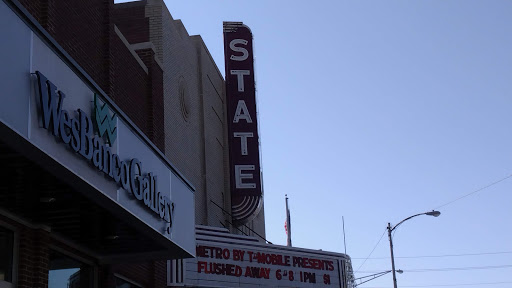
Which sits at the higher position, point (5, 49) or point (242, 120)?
point (242, 120)

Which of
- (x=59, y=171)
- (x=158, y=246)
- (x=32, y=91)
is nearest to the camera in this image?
(x=32, y=91)

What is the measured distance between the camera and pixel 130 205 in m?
12.2

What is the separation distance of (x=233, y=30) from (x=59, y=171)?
22548 mm

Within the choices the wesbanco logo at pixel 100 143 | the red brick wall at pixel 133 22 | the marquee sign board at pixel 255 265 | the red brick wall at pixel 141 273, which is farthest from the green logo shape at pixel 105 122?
the red brick wall at pixel 133 22

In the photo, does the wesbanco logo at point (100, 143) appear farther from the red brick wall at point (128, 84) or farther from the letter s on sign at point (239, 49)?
the letter s on sign at point (239, 49)

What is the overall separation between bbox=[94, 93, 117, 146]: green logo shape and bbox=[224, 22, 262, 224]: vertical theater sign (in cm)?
1807

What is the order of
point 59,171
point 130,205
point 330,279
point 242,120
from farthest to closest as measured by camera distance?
point 242,120, point 330,279, point 130,205, point 59,171

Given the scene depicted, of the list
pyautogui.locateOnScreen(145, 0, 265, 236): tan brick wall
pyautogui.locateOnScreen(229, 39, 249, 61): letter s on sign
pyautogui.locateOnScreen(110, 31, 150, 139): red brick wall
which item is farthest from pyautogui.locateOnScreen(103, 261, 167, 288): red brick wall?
pyautogui.locateOnScreen(229, 39, 249, 61): letter s on sign

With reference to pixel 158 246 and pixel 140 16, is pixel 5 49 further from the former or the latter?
pixel 140 16

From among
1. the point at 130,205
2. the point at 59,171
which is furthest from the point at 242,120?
the point at 59,171

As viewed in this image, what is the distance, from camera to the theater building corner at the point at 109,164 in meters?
9.51

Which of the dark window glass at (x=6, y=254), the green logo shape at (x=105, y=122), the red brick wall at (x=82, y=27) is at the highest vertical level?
the red brick wall at (x=82, y=27)

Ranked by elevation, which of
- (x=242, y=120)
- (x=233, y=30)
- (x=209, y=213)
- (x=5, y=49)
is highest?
(x=233, y=30)

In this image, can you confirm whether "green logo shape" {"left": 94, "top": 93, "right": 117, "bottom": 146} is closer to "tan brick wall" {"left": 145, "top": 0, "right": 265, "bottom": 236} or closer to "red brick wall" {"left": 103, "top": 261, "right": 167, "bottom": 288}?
Answer: "red brick wall" {"left": 103, "top": 261, "right": 167, "bottom": 288}
